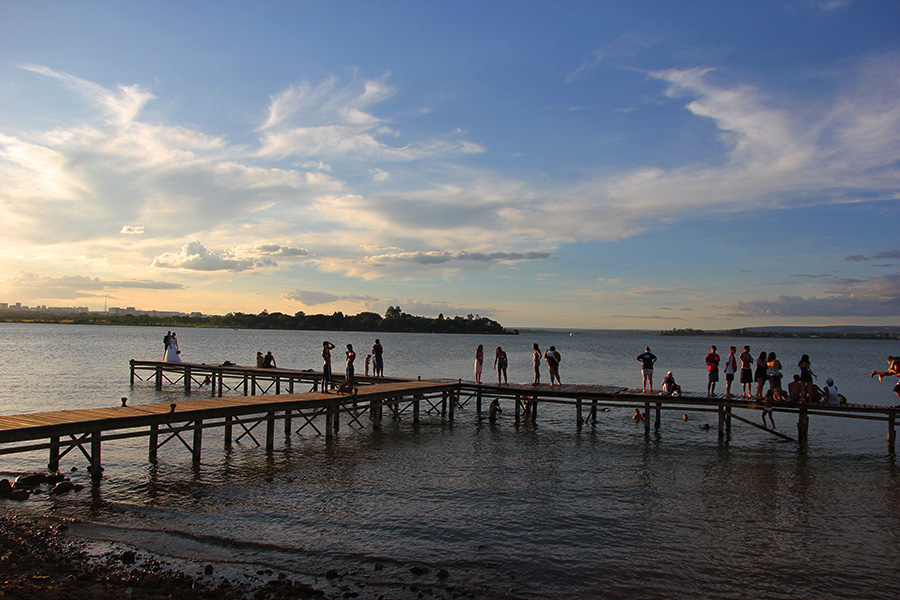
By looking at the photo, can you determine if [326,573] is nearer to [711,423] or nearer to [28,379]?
[711,423]

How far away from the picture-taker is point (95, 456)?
41.2 feet

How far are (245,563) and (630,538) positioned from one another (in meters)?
6.82

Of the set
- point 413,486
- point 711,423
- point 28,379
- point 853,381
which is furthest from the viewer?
point 853,381

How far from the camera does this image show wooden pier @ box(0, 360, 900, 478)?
12328 millimetres

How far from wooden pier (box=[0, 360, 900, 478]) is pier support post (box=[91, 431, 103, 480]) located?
0.07 feet

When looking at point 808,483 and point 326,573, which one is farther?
point 808,483

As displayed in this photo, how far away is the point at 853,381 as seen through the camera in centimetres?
4862

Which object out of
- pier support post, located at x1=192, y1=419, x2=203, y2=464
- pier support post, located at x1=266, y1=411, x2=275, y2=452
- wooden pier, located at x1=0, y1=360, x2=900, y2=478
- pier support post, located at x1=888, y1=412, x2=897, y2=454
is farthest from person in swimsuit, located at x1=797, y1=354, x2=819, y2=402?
pier support post, located at x1=192, y1=419, x2=203, y2=464

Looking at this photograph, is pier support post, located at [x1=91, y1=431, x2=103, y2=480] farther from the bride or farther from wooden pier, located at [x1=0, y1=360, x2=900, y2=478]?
the bride

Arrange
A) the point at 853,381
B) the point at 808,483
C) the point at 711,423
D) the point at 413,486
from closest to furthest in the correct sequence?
the point at 413,486 → the point at 808,483 → the point at 711,423 → the point at 853,381

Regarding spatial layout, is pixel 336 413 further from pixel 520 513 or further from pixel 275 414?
pixel 520 513

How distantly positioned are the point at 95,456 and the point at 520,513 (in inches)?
387

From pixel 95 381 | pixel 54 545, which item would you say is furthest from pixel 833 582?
pixel 95 381

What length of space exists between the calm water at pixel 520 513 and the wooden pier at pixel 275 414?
823 mm
